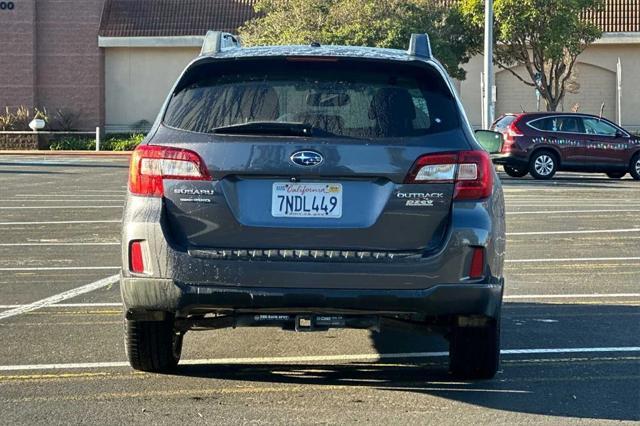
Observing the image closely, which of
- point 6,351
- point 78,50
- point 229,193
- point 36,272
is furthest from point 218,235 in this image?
point 78,50

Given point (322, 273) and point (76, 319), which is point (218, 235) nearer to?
point (322, 273)

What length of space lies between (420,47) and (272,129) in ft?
3.77

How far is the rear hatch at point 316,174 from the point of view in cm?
614

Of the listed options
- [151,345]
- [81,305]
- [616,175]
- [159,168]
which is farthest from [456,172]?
[616,175]

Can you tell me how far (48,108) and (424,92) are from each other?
45191mm

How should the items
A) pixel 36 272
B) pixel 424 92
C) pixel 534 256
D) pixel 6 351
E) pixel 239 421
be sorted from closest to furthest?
pixel 239 421
pixel 424 92
pixel 6 351
pixel 36 272
pixel 534 256

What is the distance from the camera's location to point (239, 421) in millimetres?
6051

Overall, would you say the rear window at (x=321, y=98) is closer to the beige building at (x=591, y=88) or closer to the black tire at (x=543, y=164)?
the black tire at (x=543, y=164)

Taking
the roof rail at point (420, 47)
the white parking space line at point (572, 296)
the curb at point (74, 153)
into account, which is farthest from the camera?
the curb at point (74, 153)

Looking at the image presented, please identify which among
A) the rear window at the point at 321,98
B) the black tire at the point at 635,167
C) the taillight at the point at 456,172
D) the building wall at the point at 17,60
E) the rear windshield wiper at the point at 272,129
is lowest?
the black tire at the point at 635,167

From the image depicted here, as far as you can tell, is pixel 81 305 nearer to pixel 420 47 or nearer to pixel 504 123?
pixel 420 47

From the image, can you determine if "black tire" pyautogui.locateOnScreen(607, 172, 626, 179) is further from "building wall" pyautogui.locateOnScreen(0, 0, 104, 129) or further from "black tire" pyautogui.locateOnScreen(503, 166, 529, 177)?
"building wall" pyautogui.locateOnScreen(0, 0, 104, 129)

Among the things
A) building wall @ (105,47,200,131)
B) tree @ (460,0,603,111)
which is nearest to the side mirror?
tree @ (460,0,603,111)

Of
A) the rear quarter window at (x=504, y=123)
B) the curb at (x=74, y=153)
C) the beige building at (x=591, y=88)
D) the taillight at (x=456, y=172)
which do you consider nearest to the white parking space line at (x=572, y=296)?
the taillight at (x=456, y=172)
